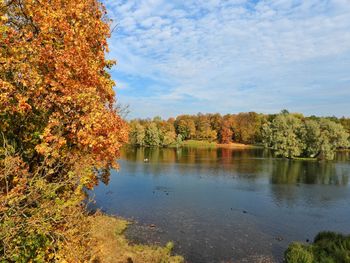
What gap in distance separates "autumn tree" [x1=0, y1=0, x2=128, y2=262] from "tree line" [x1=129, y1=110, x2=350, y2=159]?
84.1m

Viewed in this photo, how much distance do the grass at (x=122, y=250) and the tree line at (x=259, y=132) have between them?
2870 inches

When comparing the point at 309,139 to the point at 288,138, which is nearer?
the point at 309,139

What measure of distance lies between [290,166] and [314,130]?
19227 millimetres

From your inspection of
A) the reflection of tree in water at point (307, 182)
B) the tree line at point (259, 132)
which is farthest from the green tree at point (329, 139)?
the reflection of tree in water at point (307, 182)

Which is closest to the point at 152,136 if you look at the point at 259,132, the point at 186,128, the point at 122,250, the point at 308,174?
the point at 186,128

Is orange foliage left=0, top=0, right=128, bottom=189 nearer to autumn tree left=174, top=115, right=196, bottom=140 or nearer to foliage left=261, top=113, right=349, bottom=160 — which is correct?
foliage left=261, top=113, right=349, bottom=160

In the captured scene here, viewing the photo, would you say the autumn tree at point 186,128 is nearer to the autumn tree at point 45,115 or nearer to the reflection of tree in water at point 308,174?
the reflection of tree in water at point 308,174

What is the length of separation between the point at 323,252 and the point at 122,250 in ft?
47.0

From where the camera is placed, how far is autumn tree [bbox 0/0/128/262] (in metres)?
8.52

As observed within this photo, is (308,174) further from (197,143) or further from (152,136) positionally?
(197,143)

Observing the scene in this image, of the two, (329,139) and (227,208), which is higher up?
(329,139)

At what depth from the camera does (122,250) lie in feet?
72.0

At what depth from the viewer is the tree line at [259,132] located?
283ft

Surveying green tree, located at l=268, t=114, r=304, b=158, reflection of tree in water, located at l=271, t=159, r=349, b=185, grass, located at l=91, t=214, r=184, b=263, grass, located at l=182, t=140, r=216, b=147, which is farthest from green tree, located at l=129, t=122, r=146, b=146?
grass, located at l=91, t=214, r=184, b=263
